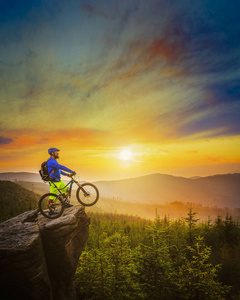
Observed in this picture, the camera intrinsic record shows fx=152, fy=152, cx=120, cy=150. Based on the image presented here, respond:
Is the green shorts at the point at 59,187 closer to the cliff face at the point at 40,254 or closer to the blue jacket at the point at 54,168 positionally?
the blue jacket at the point at 54,168

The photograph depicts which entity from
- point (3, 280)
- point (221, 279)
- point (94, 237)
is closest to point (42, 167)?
point (3, 280)

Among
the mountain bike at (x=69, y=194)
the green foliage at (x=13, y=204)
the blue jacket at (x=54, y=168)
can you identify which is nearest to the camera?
the blue jacket at (x=54, y=168)

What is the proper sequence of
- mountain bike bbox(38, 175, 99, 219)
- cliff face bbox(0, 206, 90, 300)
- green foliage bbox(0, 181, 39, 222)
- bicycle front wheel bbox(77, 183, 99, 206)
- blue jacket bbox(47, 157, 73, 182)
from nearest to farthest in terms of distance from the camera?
1. cliff face bbox(0, 206, 90, 300)
2. blue jacket bbox(47, 157, 73, 182)
3. mountain bike bbox(38, 175, 99, 219)
4. bicycle front wheel bbox(77, 183, 99, 206)
5. green foliage bbox(0, 181, 39, 222)

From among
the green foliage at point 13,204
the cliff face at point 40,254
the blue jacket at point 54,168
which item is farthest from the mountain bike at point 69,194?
the green foliage at point 13,204

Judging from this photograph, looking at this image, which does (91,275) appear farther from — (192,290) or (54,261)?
(192,290)

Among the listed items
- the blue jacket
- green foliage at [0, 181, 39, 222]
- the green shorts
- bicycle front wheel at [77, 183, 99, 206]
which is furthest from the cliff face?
green foliage at [0, 181, 39, 222]

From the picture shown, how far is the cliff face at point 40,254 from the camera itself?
7297 millimetres

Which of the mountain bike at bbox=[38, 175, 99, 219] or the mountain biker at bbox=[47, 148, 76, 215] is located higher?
the mountain biker at bbox=[47, 148, 76, 215]

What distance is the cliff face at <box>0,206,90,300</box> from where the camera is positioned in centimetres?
730

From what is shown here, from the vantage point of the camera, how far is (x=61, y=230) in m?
8.95

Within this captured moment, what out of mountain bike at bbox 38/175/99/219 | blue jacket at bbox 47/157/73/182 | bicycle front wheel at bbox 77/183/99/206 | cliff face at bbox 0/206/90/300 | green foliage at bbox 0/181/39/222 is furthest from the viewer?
green foliage at bbox 0/181/39/222

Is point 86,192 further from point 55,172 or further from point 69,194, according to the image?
point 55,172

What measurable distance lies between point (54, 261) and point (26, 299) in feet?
6.44

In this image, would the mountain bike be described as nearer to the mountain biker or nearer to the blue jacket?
the mountain biker
